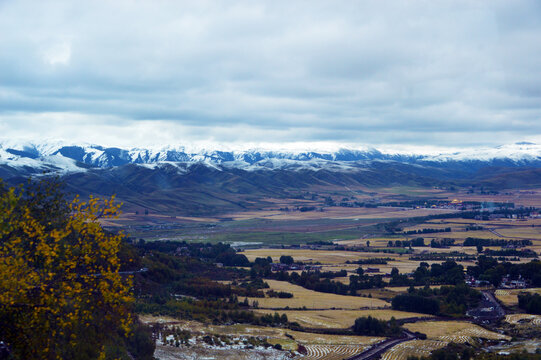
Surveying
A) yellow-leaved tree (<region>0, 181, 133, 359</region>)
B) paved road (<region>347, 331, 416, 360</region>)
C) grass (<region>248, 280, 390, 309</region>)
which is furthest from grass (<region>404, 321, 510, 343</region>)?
yellow-leaved tree (<region>0, 181, 133, 359</region>)

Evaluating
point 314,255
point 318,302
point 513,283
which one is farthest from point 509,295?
point 314,255

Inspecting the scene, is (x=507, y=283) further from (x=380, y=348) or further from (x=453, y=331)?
(x=380, y=348)

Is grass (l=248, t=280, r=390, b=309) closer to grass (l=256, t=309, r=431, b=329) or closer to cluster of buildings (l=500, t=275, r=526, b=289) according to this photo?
grass (l=256, t=309, r=431, b=329)

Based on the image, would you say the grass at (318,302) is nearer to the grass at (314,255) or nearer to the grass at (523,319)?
the grass at (523,319)

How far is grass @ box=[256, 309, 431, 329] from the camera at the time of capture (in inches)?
2384

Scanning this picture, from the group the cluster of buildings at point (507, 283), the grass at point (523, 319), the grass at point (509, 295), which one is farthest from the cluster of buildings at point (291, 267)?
the grass at point (523, 319)

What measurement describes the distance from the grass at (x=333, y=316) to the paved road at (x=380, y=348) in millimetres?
6772

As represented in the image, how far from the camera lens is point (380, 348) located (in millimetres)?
50656

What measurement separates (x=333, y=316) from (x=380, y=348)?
1397 centimetres

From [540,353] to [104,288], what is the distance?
41.0m

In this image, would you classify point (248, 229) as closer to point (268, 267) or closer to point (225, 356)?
point (268, 267)

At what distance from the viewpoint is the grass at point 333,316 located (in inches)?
2384

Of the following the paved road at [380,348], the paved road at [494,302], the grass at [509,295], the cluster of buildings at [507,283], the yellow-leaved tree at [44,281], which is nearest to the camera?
the yellow-leaved tree at [44,281]

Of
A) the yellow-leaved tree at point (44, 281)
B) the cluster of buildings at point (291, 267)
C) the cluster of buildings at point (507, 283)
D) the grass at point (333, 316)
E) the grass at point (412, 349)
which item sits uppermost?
the yellow-leaved tree at point (44, 281)
